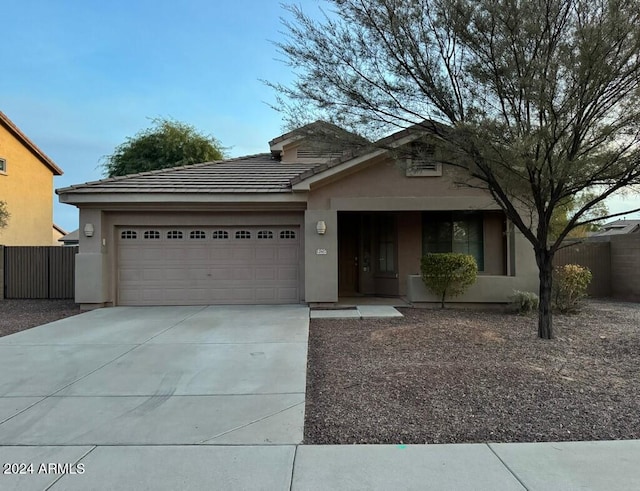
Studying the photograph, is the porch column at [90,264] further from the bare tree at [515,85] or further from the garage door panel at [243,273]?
the bare tree at [515,85]

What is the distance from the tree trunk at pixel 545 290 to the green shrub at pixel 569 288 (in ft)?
10.8

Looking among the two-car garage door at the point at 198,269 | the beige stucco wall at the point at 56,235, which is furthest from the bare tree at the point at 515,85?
the beige stucco wall at the point at 56,235

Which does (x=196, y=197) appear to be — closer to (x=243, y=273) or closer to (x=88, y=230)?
(x=243, y=273)

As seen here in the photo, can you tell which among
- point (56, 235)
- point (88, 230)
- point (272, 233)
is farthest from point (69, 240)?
point (272, 233)

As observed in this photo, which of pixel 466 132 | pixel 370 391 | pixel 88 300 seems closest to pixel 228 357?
pixel 370 391

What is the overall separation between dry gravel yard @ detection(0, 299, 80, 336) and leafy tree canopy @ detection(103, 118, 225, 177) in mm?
18452

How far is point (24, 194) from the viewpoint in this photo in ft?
77.0

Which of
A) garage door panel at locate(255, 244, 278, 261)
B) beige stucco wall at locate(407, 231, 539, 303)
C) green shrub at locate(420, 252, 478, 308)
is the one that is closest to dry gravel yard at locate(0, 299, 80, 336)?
garage door panel at locate(255, 244, 278, 261)

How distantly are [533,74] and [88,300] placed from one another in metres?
11.1

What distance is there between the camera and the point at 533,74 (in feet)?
21.1

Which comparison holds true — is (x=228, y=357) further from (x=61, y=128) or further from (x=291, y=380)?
(x=61, y=128)

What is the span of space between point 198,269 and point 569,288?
366 inches

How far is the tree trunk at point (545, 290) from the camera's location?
7551mm

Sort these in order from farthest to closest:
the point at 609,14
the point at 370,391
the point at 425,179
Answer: the point at 425,179 → the point at 609,14 → the point at 370,391
